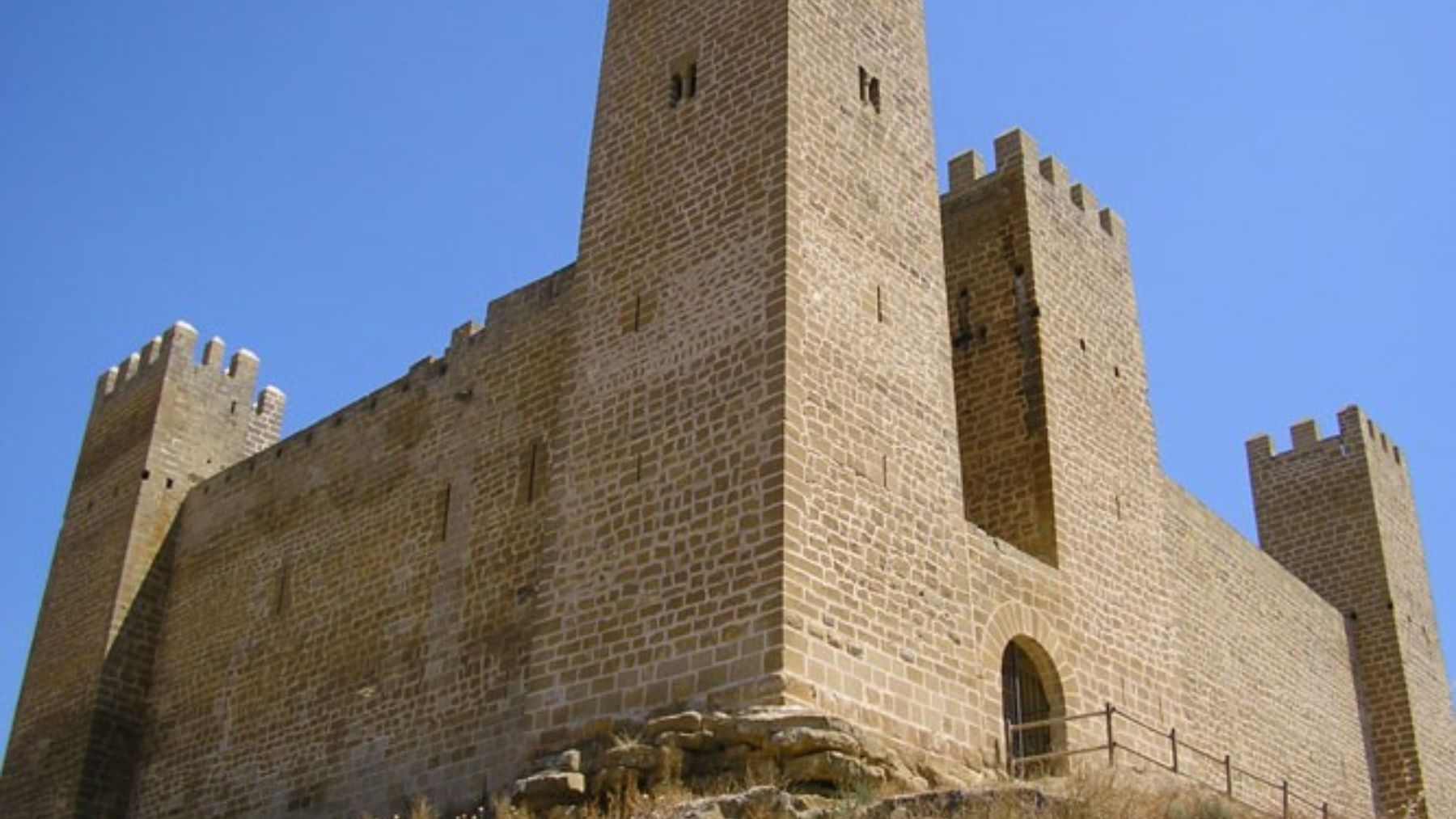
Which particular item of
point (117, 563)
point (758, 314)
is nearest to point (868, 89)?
point (758, 314)

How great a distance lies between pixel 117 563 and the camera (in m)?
20.8

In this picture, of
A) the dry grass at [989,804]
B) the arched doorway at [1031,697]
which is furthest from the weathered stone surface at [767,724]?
the arched doorway at [1031,697]

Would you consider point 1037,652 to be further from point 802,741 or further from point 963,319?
point 802,741

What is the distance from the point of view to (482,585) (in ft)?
52.6

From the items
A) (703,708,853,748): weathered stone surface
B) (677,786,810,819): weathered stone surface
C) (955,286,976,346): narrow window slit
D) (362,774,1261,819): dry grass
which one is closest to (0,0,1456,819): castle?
(955,286,976,346): narrow window slit

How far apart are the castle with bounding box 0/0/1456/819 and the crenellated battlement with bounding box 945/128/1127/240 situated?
53 mm

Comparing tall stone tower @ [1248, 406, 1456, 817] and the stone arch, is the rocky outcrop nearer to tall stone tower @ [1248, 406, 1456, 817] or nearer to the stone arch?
the stone arch

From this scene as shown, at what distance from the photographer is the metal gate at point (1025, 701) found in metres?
14.2

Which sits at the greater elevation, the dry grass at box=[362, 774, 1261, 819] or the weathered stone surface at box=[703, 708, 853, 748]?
the weathered stone surface at box=[703, 708, 853, 748]

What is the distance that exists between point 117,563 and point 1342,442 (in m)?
18.3

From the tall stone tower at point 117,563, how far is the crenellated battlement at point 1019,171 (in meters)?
11.2

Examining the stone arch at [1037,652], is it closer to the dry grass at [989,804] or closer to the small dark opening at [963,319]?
the dry grass at [989,804]

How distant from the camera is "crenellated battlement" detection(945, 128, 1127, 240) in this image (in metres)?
17.5

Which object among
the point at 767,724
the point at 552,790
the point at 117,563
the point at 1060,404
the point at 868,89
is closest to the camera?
the point at 767,724
